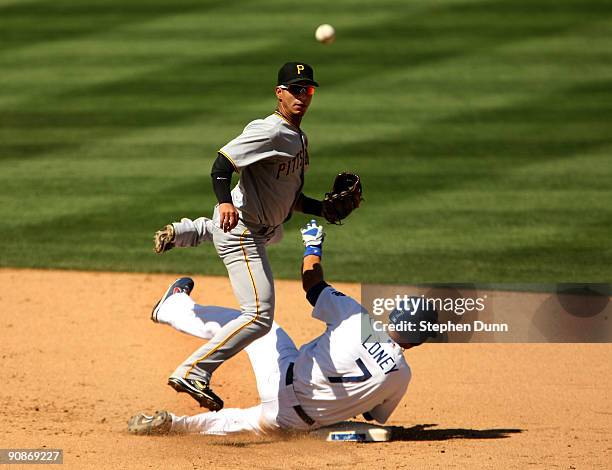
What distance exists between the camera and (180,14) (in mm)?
16672

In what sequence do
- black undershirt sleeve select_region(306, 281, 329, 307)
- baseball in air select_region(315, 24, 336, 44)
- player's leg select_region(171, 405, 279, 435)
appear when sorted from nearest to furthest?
black undershirt sleeve select_region(306, 281, 329, 307), player's leg select_region(171, 405, 279, 435), baseball in air select_region(315, 24, 336, 44)

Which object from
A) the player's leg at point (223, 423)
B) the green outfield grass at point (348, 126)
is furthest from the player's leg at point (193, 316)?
the green outfield grass at point (348, 126)

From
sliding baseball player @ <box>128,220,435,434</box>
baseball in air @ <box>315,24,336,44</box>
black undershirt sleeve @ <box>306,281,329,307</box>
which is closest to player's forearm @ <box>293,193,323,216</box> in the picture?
sliding baseball player @ <box>128,220,435,434</box>

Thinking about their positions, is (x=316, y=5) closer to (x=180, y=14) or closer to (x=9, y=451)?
(x=180, y=14)

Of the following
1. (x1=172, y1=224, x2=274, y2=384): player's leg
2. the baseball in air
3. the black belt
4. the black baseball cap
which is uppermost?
the baseball in air

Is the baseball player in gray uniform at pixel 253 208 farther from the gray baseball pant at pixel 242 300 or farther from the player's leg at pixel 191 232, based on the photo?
the player's leg at pixel 191 232

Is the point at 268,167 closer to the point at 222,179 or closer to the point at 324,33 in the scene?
the point at 222,179

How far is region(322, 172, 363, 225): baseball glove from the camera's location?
19.5 ft

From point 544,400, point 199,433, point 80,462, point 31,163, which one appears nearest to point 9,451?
point 80,462

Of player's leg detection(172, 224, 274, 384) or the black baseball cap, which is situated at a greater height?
the black baseball cap

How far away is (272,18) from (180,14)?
1516mm

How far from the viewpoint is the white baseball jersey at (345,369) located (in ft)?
17.8

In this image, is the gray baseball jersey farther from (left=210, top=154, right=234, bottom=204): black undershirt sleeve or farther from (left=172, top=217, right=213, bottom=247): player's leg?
(left=172, top=217, right=213, bottom=247): player's leg

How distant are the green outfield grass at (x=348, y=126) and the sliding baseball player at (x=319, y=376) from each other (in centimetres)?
341
